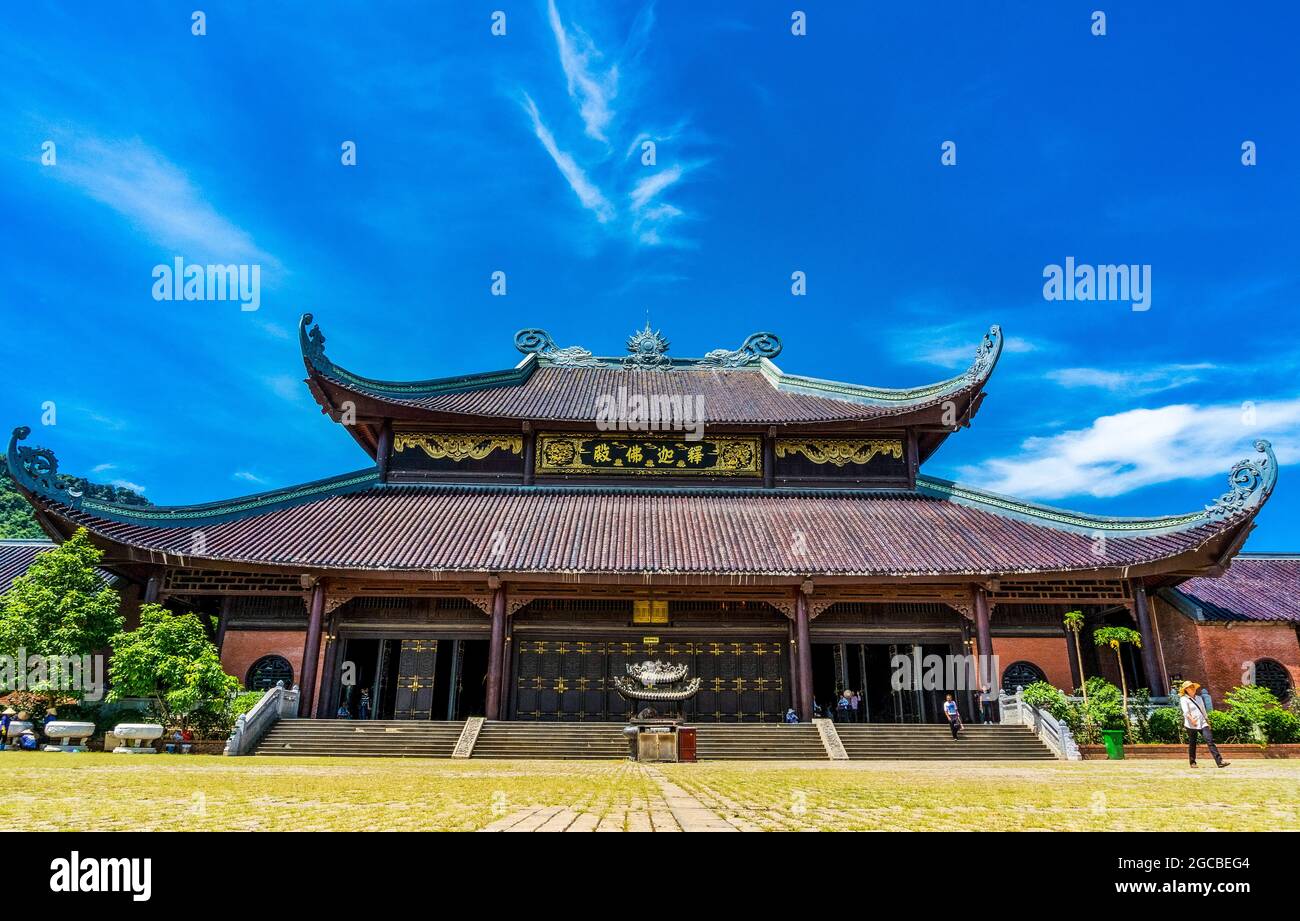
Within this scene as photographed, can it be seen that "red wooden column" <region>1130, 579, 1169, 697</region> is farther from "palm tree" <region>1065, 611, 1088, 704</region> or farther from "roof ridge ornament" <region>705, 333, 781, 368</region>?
"roof ridge ornament" <region>705, 333, 781, 368</region>

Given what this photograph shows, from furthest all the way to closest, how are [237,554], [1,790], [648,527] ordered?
[648,527] < [237,554] < [1,790]

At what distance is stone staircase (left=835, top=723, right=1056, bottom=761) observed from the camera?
1487 cm

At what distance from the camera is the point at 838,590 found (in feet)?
59.2

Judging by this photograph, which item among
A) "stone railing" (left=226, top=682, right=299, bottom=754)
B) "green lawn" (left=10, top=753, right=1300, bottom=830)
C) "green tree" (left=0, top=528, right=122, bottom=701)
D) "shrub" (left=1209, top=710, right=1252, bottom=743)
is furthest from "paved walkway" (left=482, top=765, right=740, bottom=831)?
"shrub" (left=1209, top=710, right=1252, bottom=743)

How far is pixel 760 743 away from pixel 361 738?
7934mm

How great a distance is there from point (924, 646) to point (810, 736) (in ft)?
15.8

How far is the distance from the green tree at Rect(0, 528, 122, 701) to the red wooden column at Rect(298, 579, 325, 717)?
11.9 feet

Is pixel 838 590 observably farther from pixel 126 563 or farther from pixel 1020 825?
pixel 126 563

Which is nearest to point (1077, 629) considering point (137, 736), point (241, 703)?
point (241, 703)

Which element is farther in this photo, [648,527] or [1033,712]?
[648,527]

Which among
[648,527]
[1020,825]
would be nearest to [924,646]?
[648,527]

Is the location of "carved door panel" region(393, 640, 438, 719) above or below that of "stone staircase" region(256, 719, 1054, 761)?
above

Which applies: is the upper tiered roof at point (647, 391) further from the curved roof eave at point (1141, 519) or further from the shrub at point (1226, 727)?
the shrub at point (1226, 727)

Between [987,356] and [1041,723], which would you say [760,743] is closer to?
[1041,723]
